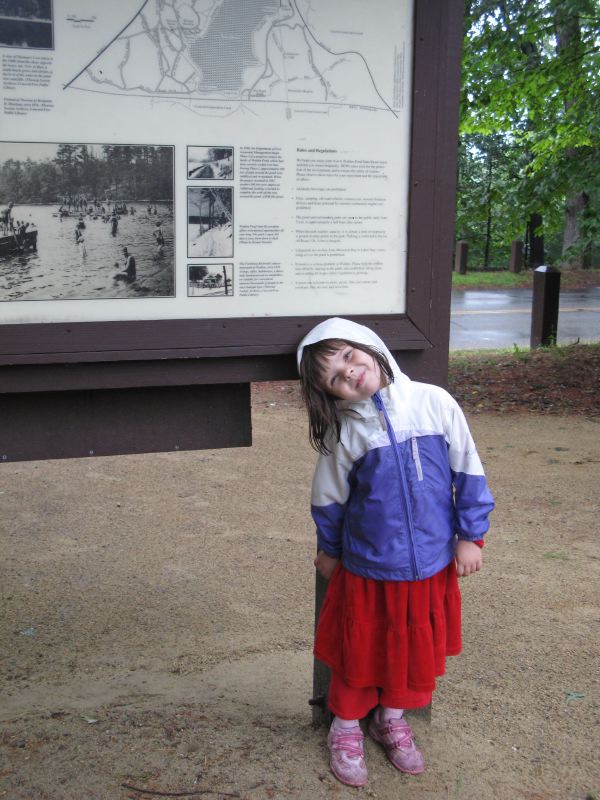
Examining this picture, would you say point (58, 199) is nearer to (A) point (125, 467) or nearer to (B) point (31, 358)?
(B) point (31, 358)

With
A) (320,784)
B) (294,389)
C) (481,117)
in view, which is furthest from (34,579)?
(481,117)

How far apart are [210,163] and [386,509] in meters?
0.99

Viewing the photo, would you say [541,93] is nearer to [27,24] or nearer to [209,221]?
[209,221]

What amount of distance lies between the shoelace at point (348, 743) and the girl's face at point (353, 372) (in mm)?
951

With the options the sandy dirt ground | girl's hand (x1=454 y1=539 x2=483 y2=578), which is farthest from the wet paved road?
girl's hand (x1=454 y1=539 x2=483 y2=578)

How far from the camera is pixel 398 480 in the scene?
2385 millimetres

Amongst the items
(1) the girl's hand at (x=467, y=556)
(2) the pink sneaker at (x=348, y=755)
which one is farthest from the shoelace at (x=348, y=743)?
(1) the girl's hand at (x=467, y=556)

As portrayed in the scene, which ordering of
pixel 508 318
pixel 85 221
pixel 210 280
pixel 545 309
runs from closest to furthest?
pixel 85 221
pixel 210 280
pixel 545 309
pixel 508 318

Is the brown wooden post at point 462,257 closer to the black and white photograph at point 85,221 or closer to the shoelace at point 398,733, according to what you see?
the shoelace at point 398,733

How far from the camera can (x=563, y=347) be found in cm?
1034

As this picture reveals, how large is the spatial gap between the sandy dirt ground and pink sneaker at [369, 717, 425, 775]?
4 cm

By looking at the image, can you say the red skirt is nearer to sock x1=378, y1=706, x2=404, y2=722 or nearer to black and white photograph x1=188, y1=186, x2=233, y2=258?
sock x1=378, y1=706, x2=404, y2=722

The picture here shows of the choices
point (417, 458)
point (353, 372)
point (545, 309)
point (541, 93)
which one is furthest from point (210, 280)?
point (545, 309)

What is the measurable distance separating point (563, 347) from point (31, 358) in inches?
347
